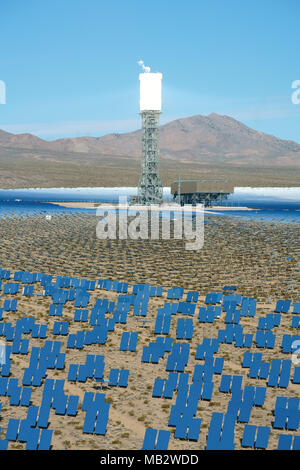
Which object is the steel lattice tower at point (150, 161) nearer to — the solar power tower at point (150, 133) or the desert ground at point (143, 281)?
the solar power tower at point (150, 133)

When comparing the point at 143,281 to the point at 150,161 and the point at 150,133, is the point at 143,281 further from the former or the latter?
the point at 150,161

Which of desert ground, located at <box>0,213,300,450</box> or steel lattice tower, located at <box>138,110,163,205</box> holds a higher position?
steel lattice tower, located at <box>138,110,163,205</box>

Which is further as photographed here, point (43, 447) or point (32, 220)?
point (32, 220)

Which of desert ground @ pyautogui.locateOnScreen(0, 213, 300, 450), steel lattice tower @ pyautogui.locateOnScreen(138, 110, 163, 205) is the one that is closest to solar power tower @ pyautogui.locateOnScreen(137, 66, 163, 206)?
steel lattice tower @ pyautogui.locateOnScreen(138, 110, 163, 205)

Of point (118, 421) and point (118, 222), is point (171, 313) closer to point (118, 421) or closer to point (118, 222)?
point (118, 421)

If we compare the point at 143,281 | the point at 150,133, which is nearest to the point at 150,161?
the point at 150,133

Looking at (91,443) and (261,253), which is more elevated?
(261,253)

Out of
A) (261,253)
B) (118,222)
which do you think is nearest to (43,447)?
(261,253)

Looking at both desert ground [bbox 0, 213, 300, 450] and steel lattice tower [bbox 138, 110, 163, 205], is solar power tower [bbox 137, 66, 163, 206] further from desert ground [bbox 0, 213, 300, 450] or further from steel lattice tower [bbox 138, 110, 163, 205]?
desert ground [bbox 0, 213, 300, 450]
